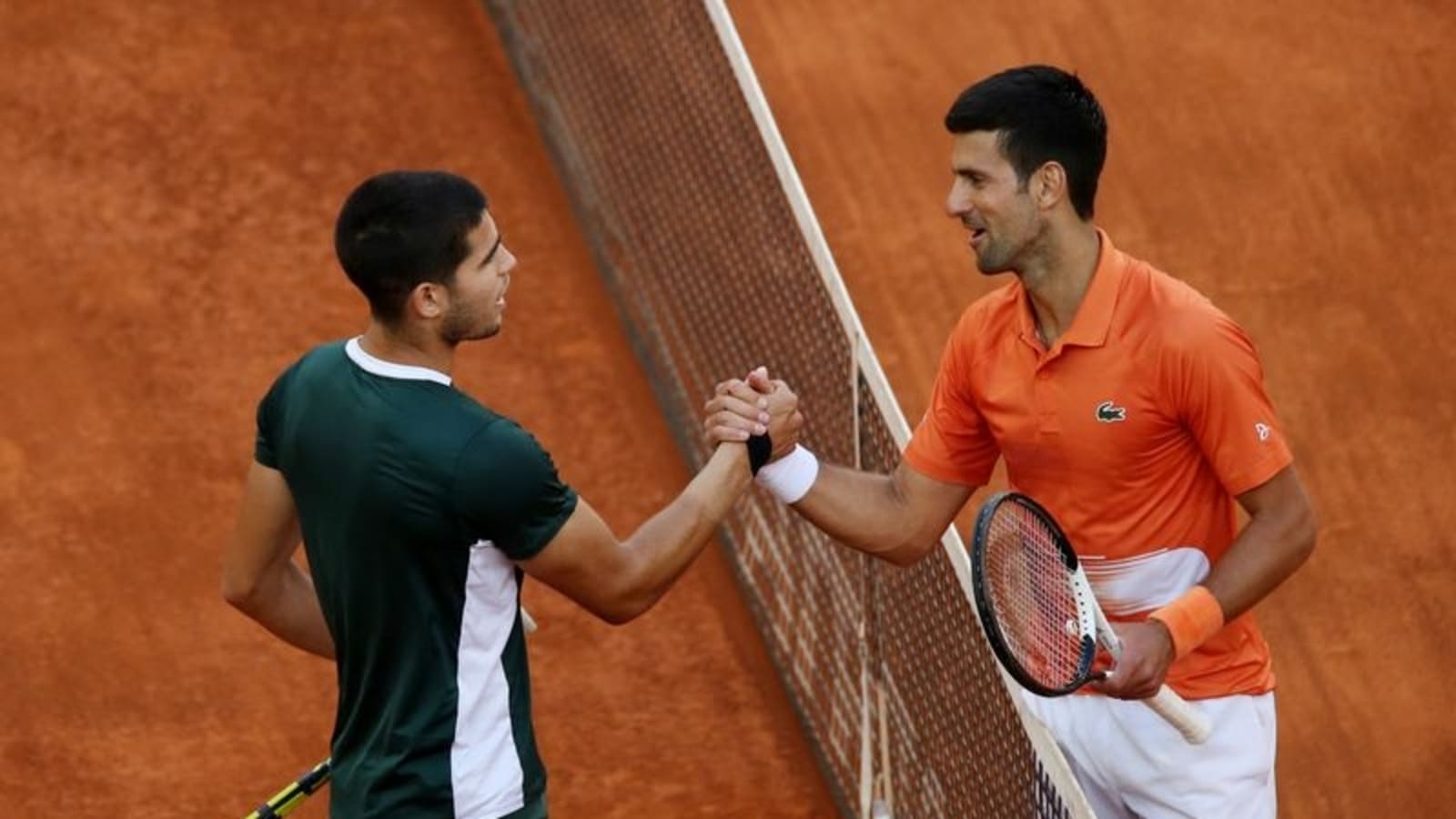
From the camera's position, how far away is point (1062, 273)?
538 centimetres

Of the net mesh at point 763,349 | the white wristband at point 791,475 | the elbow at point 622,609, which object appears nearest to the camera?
the elbow at point 622,609

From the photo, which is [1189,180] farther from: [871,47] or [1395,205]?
[871,47]

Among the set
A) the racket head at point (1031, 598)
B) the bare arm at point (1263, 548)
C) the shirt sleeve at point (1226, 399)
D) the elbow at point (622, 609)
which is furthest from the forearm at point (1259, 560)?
the elbow at point (622, 609)

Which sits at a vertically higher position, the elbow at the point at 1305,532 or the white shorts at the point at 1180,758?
the elbow at the point at 1305,532

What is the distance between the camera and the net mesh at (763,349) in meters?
6.32

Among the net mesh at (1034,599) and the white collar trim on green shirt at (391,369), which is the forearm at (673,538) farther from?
the net mesh at (1034,599)

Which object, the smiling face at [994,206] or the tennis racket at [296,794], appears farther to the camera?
the tennis racket at [296,794]

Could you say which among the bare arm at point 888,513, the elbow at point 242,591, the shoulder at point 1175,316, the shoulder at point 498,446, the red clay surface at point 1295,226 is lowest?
the red clay surface at point 1295,226

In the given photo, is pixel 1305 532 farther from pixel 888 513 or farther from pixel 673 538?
pixel 673 538

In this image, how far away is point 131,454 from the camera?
8.65m

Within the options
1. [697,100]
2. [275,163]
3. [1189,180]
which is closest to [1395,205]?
[1189,180]

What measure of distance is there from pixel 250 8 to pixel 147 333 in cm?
213

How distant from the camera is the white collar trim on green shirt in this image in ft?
15.6

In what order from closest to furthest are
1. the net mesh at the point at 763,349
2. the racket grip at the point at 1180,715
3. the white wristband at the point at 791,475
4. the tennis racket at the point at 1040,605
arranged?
the tennis racket at the point at 1040,605 < the racket grip at the point at 1180,715 < the white wristband at the point at 791,475 < the net mesh at the point at 763,349
